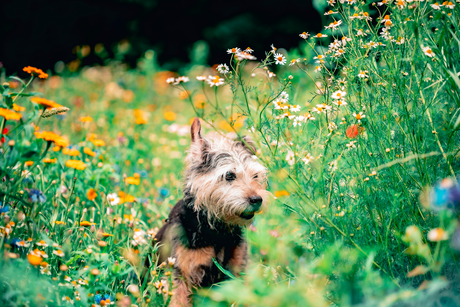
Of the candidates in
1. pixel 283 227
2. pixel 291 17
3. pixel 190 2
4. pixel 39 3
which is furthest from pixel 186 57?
pixel 283 227

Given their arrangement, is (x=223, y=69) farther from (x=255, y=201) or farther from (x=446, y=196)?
(x=446, y=196)

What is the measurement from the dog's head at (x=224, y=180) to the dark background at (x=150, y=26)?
815cm

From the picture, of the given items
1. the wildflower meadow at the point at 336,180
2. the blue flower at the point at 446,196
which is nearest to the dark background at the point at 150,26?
the wildflower meadow at the point at 336,180

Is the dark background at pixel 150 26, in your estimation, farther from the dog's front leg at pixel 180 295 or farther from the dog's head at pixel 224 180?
the dog's front leg at pixel 180 295

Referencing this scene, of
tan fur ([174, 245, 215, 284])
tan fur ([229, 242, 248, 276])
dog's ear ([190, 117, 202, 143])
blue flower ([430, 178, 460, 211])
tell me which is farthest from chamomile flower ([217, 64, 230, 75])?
tan fur ([229, 242, 248, 276])

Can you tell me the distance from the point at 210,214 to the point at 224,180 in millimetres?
282

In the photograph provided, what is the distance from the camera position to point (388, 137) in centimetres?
182

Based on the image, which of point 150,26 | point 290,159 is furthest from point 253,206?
point 150,26

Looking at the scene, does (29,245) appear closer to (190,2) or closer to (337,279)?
(337,279)

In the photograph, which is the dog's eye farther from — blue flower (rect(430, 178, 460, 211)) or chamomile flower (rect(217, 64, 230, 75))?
blue flower (rect(430, 178, 460, 211))

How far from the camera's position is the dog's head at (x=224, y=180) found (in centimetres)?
248

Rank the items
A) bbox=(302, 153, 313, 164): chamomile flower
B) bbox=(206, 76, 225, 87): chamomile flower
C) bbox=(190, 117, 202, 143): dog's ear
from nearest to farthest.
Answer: bbox=(206, 76, 225, 87): chamomile flower → bbox=(302, 153, 313, 164): chamomile flower → bbox=(190, 117, 202, 143): dog's ear

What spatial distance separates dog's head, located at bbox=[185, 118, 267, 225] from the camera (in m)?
2.48

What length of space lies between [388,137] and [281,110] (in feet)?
Result: 2.01
